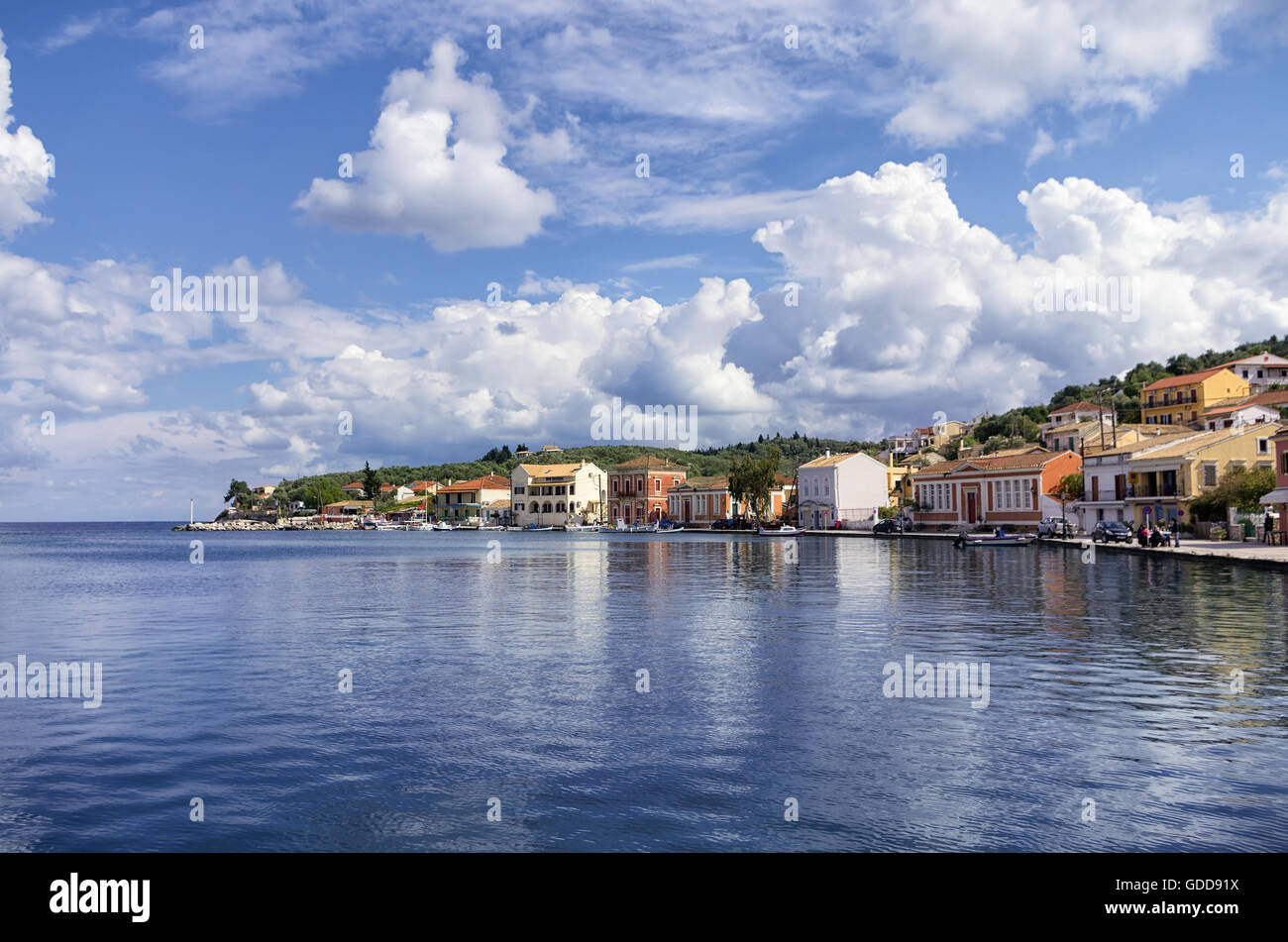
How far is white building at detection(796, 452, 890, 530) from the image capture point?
104 m

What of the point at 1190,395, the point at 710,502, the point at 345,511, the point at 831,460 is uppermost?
the point at 1190,395

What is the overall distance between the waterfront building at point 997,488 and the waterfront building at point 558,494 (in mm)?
67829

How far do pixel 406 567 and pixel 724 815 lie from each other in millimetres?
49612

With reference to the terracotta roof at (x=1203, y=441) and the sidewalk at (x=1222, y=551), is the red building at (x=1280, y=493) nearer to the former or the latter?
the sidewalk at (x=1222, y=551)

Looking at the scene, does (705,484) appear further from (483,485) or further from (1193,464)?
(1193,464)

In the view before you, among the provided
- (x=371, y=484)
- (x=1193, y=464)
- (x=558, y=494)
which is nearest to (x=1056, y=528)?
(x=1193, y=464)

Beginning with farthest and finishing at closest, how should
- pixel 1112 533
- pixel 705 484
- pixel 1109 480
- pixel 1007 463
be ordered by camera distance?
pixel 705 484 → pixel 1007 463 → pixel 1109 480 → pixel 1112 533

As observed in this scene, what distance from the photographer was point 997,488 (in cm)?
8362

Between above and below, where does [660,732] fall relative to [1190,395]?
→ below

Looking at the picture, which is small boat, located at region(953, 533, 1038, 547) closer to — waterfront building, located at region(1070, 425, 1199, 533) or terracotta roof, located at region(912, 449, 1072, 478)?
waterfront building, located at region(1070, 425, 1199, 533)

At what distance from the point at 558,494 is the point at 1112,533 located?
101m

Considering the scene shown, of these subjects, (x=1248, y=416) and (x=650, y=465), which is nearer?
(x=1248, y=416)

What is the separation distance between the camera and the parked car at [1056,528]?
234 ft
